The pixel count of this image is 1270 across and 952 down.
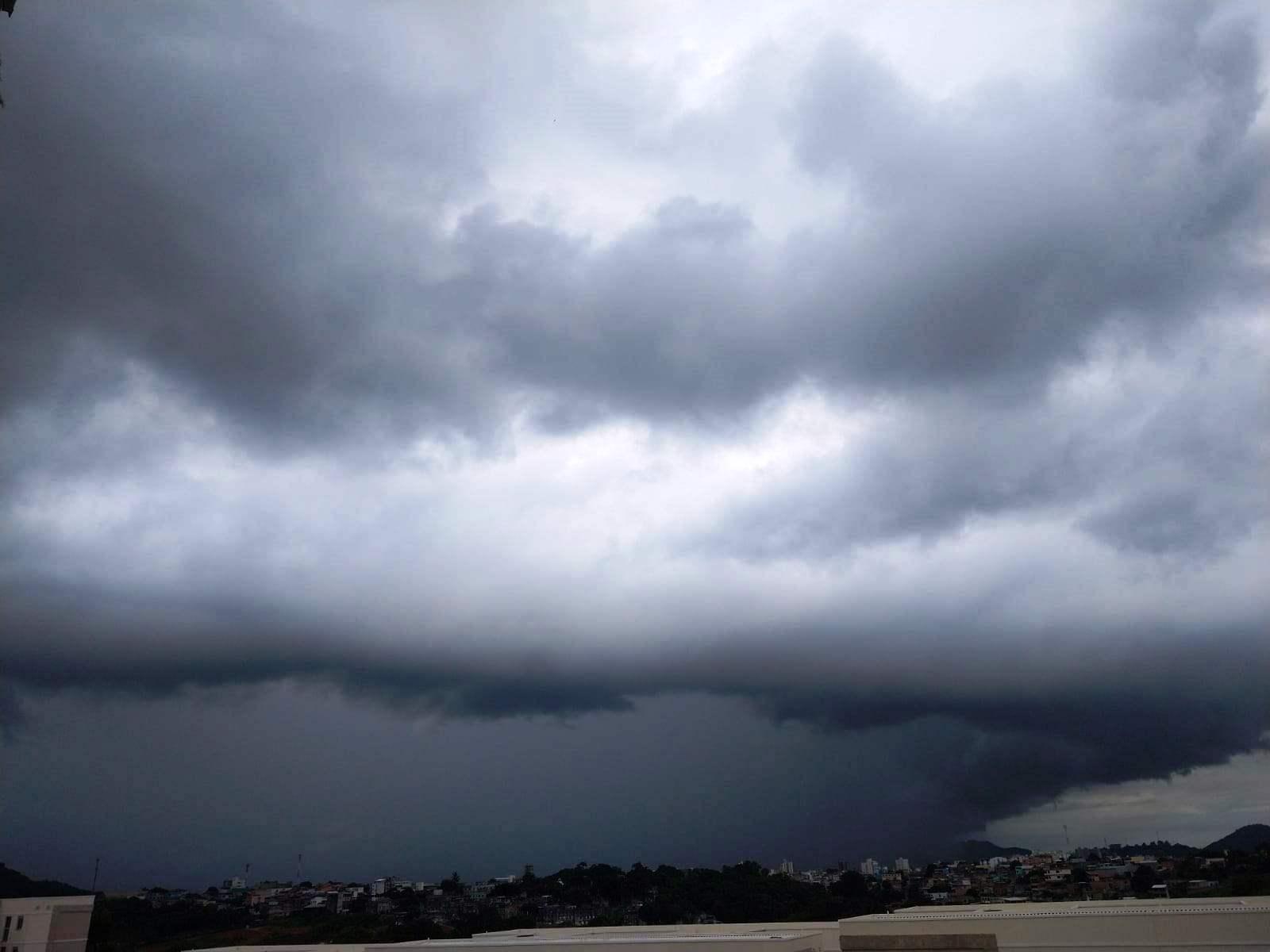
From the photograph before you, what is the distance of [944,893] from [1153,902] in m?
117

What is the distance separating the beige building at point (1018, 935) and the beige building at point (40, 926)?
111 ft

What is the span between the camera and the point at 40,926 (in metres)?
68.1

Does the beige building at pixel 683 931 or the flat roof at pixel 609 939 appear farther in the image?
the beige building at pixel 683 931

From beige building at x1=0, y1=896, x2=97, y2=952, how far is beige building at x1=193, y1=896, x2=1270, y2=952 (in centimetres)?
3389

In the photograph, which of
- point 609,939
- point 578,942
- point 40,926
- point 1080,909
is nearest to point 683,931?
point 609,939

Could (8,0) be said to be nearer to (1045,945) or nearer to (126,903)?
(1045,945)

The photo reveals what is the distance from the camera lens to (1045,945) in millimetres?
44312

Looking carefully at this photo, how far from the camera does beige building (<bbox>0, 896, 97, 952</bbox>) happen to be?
221ft

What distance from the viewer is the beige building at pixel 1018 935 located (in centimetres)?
4038

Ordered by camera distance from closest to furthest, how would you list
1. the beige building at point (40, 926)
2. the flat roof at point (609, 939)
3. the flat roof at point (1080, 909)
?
the flat roof at point (609, 939), the flat roof at point (1080, 909), the beige building at point (40, 926)

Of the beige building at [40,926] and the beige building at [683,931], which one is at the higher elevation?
the beige building at [40,926]

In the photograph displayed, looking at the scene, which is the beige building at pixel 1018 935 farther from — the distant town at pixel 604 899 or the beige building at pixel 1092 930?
the distant town at pixel 604 899

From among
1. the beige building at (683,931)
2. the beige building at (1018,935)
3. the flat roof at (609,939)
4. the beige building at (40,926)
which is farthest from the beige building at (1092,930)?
the beige building at (40,926)

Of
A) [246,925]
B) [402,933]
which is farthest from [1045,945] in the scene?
[246,925]
